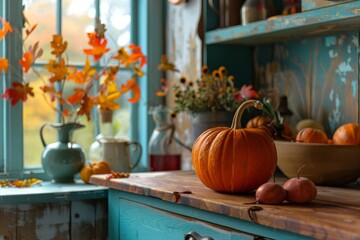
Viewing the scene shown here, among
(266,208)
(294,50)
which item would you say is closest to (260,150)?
(266,208)

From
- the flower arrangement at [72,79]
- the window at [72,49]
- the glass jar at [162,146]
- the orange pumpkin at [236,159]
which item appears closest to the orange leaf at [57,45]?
the flower arrangement at [72,79]

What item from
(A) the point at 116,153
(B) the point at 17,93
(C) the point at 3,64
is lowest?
(A) the point at 116,153

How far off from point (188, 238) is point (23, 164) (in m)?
1.08

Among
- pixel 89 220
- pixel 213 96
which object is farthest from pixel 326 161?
pixel 89 220

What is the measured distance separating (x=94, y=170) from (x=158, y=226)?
562 mm

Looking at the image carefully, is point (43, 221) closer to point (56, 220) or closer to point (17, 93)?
point (56, 220)

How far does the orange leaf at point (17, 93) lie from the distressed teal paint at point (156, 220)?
1.74 ft

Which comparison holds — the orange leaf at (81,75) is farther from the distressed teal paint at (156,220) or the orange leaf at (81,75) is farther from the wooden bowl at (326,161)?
the wooden bowl at (326,161)

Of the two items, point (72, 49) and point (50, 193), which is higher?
point (72, 49)

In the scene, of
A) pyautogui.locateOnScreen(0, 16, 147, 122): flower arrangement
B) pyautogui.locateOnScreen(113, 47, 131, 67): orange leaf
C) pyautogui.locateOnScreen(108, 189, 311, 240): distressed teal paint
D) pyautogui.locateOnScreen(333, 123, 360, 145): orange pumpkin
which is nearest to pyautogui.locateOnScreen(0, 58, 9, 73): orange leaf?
pyautogui.locateOnScreen(0, 16, 147, 122): flower arrangement

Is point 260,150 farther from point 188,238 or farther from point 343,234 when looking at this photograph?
point 343,234

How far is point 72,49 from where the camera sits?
2.62 meters

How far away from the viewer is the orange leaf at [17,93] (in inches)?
90.5

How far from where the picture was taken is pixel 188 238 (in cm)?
157
